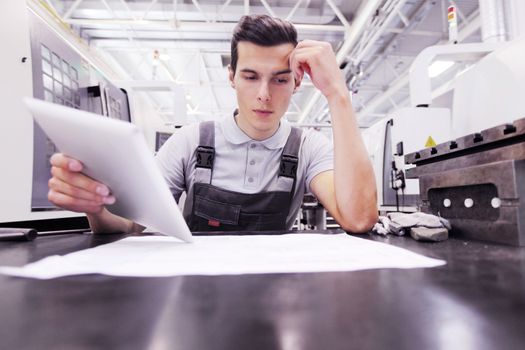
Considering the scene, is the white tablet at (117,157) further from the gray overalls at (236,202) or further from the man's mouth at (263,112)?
the man's mouth at (263,112)

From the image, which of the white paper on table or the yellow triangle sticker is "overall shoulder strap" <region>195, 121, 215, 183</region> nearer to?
the white paper on table

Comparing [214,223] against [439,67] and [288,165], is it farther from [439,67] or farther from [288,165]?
[439,67]

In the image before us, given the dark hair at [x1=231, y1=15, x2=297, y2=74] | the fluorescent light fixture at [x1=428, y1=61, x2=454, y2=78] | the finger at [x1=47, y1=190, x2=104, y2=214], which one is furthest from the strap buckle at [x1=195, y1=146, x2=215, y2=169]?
the fluorescent light fixture at [x1=428, y1=61, x2=454, y2=78]

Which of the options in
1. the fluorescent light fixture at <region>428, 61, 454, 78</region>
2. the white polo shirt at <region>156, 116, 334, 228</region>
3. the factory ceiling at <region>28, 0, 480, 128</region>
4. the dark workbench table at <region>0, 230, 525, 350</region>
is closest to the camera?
the dark workbench table at <region>0, 230, 525, 350</region>

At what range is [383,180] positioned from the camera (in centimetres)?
231

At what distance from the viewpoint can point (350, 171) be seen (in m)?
0.89

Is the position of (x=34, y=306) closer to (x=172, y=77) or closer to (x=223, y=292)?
(x=223, y=292)

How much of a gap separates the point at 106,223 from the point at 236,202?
1.35 feet

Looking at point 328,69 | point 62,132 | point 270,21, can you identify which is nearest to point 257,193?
point 328,69

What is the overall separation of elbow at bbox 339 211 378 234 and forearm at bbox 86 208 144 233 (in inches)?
22.3

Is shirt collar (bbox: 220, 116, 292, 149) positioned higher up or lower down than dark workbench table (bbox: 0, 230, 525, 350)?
higher up

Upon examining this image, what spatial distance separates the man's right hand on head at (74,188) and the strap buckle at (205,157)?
0.53 meters

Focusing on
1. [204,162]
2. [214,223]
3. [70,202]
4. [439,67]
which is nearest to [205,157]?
[204,162]

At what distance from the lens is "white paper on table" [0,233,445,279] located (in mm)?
359
